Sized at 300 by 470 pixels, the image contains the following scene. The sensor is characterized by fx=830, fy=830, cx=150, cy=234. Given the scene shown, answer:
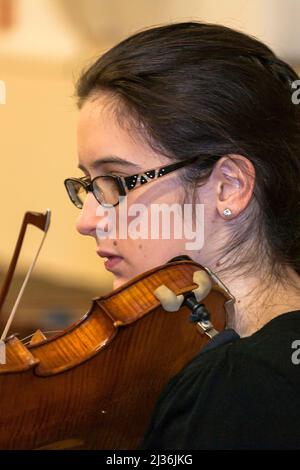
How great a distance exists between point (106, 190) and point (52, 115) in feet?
5.95

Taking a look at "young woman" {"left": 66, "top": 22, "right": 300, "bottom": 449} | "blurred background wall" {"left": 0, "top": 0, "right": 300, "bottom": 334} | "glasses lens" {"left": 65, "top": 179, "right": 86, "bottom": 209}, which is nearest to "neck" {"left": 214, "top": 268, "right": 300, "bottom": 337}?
"young woman" {"left": 66, "top": 22, "right": 300, "bottom": 449}

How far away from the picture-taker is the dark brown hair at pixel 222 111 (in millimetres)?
1169

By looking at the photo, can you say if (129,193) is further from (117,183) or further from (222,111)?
(222,111)

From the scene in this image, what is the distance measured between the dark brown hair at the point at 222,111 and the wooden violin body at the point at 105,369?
0.15 meters

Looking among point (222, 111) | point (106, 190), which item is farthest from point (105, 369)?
point (222, 111)

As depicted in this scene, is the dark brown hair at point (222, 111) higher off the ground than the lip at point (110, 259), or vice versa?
the dark brown hair at point (222, 111)

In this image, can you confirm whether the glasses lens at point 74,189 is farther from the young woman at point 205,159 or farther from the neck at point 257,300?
the neck at point 257,300

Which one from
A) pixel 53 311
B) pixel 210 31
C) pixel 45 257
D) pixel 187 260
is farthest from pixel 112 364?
pixel 45 257

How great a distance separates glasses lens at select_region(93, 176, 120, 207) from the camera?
1.18 metres

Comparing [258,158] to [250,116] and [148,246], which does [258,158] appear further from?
[148,246]

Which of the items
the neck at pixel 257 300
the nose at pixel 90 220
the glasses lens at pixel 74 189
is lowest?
the neck at pixel 257 300

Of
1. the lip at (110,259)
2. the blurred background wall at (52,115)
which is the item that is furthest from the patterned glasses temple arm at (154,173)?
the blurred background wall at (52,115)

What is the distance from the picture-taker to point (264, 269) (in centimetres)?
118
